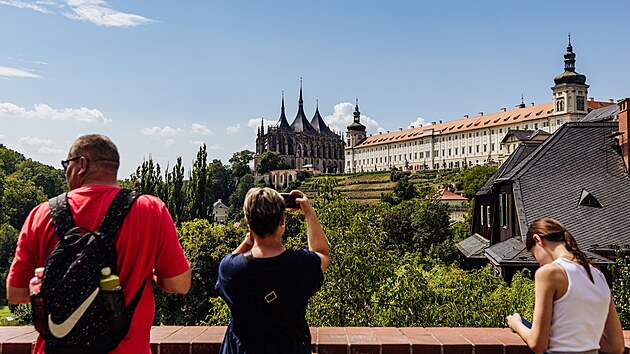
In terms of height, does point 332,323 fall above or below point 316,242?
below

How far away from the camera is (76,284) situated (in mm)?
2314

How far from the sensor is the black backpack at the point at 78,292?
7.61 feet

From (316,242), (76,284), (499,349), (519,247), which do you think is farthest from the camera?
(519,247)

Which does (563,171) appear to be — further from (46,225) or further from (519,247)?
(46,225)

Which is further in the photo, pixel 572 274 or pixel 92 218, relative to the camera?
pixel 572 274

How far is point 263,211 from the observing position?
8.86ft

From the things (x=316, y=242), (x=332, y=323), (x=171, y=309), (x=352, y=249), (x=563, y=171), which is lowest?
(x=171, y=309)

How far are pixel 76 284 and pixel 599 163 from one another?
21.0 metres

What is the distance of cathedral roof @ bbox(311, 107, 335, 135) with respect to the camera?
570ft

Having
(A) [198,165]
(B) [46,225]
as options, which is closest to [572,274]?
(B) [46,225]

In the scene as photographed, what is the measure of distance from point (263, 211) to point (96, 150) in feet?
2.71

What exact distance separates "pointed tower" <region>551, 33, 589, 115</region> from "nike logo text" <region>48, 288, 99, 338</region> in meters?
108

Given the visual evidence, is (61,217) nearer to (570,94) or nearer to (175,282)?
(175,282)

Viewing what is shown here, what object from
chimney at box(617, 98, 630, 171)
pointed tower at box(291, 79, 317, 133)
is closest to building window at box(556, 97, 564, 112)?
pointed tower at box(291, 79, 317, 133)
